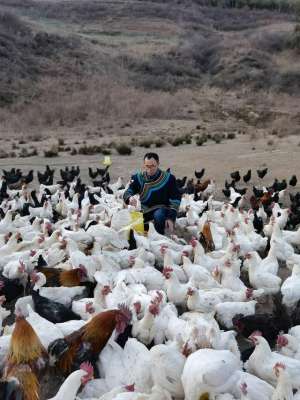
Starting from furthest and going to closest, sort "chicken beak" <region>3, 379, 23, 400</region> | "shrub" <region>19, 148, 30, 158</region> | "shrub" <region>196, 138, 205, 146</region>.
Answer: "shrub" <region>196, 138, 205, 146</region>, "shrub" <region>19, 148, 30, 158</region>, "chicken beak" <region>3, 379, 23, 400</region>

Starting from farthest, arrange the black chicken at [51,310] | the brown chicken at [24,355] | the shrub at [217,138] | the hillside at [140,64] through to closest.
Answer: the hillside at [140,64], the shrub at [217,138], the black chicken at [51,310], the brown chicken at [24,355]

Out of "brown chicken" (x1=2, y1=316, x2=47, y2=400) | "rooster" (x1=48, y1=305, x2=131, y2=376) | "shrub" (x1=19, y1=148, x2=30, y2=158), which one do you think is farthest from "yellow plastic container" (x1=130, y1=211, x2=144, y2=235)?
"shrub" (x1=19, y1=148, x2=30, y2=158)

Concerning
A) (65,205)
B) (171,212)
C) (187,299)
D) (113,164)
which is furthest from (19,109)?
(187,299)

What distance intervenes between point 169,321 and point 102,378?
0.92 metres

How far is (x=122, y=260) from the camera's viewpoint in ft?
22.9

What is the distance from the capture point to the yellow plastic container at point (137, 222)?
7.93 m

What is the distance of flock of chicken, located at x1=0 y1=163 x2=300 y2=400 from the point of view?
414cm

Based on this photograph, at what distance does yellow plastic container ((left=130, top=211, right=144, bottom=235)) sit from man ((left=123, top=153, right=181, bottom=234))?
0.67 feet

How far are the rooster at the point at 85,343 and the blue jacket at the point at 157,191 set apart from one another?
3.45 meters

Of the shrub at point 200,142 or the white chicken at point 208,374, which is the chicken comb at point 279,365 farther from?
the shrub at point 200,142

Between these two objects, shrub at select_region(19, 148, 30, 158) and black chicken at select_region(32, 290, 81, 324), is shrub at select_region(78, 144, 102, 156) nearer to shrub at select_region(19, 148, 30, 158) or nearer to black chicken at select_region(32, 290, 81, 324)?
shrub at select_region(19, 148, 30, 158)

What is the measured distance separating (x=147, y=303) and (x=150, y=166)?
2825 millimetres

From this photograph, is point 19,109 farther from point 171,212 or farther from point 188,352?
point 188,352

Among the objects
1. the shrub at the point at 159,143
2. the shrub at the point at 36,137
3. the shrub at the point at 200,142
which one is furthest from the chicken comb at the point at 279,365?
the shrub at the point at 36,137
